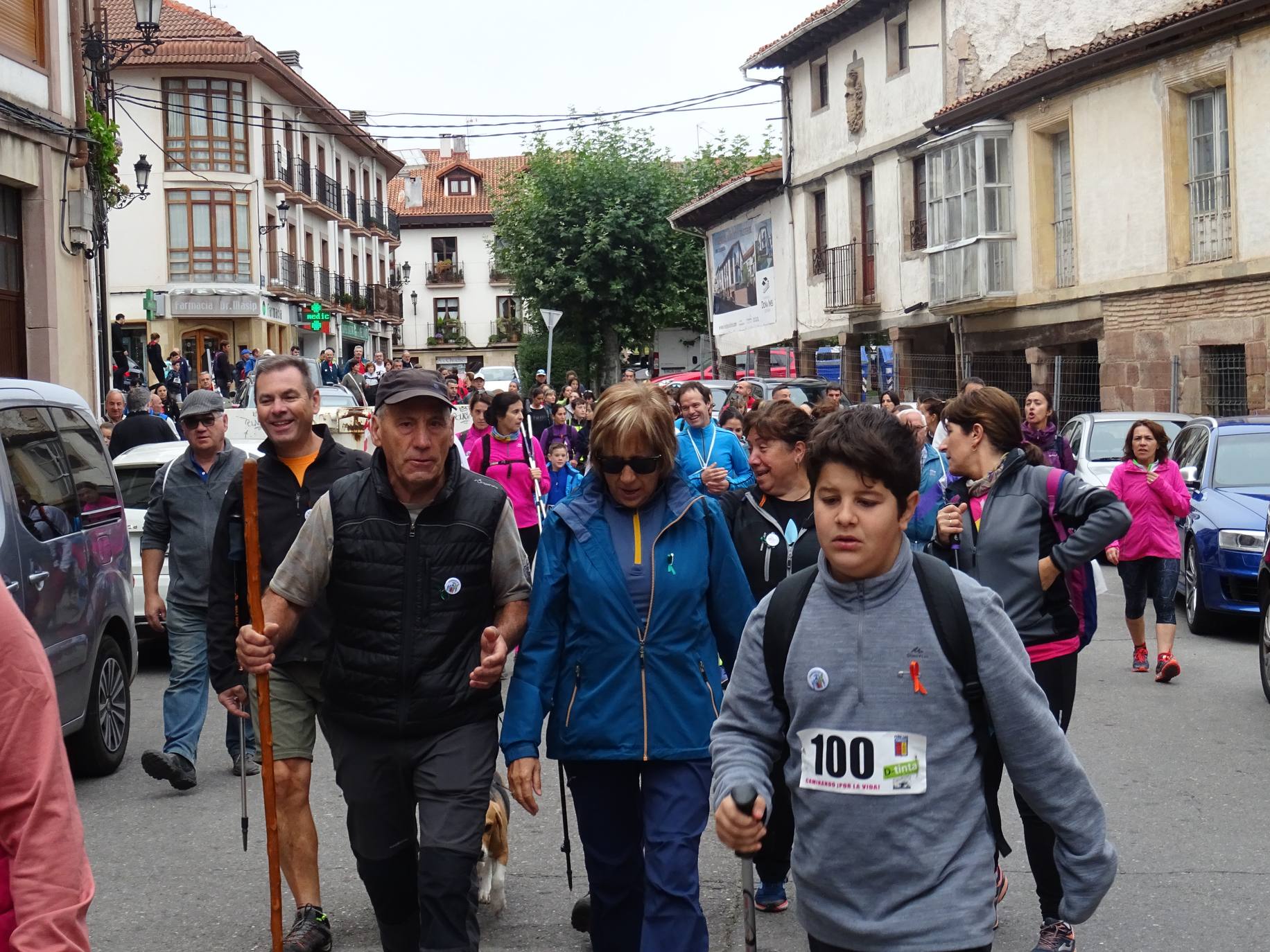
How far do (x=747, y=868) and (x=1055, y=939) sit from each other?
2160 mm

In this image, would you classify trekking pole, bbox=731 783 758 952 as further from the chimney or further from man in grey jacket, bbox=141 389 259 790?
the chimney

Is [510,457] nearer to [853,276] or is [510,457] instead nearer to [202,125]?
[853,276]

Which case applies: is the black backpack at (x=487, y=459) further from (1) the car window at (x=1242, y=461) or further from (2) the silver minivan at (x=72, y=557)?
(1) the car window at (x=1242, y=461)

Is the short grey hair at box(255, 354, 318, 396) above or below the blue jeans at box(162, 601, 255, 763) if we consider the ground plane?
above

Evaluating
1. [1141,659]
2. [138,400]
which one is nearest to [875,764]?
[1141,659]

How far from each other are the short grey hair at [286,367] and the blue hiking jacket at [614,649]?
153 centimetres

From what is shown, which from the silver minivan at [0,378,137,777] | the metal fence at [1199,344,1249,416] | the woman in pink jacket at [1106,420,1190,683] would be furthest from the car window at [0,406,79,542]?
the metal fence at [1199,344,1249,416]

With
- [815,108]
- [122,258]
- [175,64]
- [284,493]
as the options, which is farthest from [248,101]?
[284,493]

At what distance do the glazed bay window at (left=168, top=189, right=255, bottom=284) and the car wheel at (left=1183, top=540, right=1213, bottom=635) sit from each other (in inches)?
1547

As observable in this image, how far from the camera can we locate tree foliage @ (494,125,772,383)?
48.7 metres

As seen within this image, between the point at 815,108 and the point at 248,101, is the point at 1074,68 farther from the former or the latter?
the point at 248,101

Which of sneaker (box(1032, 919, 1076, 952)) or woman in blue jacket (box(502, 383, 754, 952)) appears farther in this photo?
sneaker (box(1032, 919, 1076, 952))

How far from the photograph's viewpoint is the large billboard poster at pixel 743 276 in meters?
Answer: 37.1

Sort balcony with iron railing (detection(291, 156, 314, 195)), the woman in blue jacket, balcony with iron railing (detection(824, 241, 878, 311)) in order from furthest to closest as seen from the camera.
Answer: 1. balcony with iron railing (detection(291, 156, 314, 195))
2. balcony with iron railing (detection(824, 241, 878, 311))
3. the woman in blue jacket
